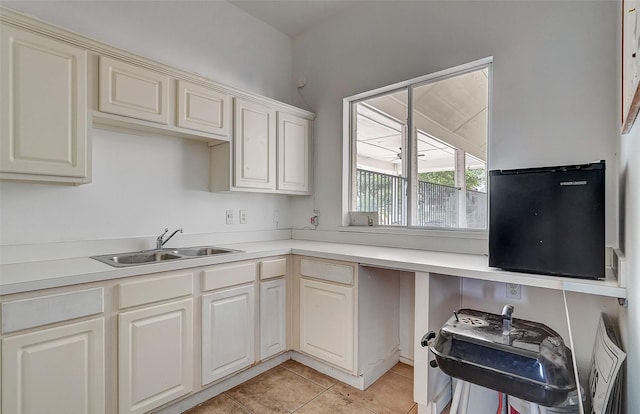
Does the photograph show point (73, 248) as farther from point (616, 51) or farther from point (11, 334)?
point (616, 51)

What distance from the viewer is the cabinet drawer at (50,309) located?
4.24 ft

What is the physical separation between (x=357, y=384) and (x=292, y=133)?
215 cm

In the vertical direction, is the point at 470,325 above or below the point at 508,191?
below

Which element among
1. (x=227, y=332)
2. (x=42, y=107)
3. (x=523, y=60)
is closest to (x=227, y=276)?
(x=227, y=332)

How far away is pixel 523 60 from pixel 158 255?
277 cm

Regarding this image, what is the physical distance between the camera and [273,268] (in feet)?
7.77

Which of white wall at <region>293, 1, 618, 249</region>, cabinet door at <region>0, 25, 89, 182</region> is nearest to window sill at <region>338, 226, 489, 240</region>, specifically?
white wall at <region>293, 1, 618, 249</region>

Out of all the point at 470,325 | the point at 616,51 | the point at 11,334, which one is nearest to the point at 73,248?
the point at 11,334

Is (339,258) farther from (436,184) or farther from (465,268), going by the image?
(436,184)

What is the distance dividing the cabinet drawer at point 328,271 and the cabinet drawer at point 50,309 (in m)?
1.30

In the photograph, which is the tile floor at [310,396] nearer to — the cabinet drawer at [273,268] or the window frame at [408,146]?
the cabinet drawer at [273,268]

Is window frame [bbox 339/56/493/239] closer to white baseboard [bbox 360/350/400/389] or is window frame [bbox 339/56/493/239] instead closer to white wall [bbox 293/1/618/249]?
white wall [bbox 293/1/618/249]

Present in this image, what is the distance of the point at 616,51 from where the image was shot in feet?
5.39

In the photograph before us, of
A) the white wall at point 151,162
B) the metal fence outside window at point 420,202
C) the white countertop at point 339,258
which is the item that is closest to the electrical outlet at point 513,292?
the white countertop at point 339,258
